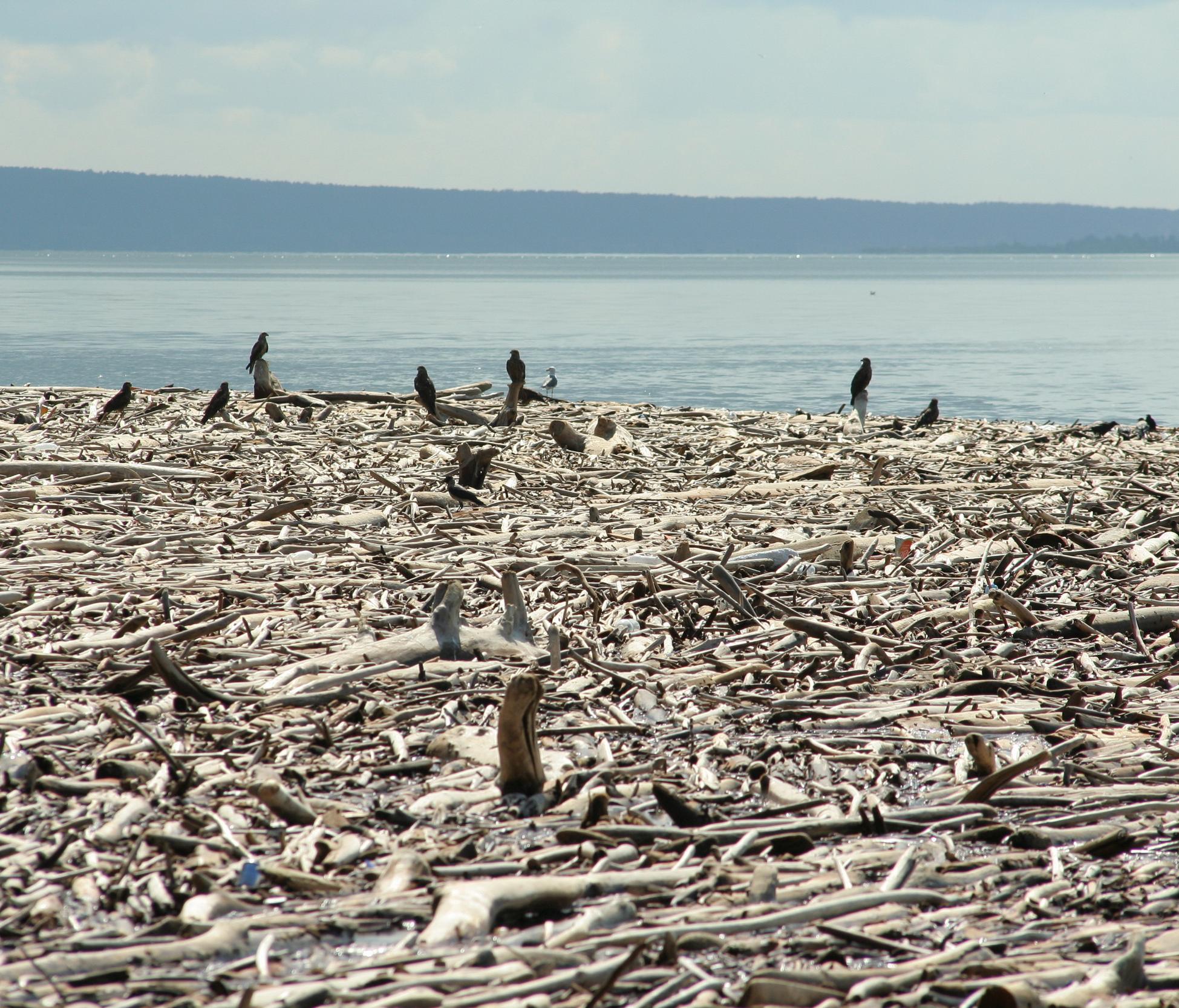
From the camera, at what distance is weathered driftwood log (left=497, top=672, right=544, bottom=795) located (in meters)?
3.55

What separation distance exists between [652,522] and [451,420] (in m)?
5.37

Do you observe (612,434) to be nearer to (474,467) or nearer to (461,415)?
(461,415)

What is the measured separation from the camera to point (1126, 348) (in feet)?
131

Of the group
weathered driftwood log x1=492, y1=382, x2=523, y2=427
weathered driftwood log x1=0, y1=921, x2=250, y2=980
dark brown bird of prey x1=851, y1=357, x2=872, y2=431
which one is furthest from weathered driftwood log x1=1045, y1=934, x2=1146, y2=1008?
dark brown bird of prey x1=851, y1=357, x2=872, y2=431

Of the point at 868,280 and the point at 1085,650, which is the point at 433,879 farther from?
the point at 868,280

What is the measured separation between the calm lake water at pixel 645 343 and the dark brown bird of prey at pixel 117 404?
11.1 metres

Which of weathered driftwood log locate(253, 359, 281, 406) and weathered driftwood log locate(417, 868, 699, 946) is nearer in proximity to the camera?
weathered driftwood log locate(417, 868, 699, 946)

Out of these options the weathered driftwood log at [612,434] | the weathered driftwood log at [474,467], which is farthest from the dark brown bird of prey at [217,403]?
the weathered driftwood log at [474,467]

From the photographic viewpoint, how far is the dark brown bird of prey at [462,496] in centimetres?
812

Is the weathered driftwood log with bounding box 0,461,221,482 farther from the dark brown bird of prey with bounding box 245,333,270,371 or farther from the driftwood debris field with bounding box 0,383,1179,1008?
the dark brown bird of prey with bounding box 245,333,270,371

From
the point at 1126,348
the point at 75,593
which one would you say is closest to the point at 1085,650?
the point at 75,593

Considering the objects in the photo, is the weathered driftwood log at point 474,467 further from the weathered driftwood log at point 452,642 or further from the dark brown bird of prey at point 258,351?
the dark brown bird of prey at point 258,351

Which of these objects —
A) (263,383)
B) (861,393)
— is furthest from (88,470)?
(861,393)

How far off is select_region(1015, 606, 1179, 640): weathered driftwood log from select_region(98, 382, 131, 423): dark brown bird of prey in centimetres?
967
